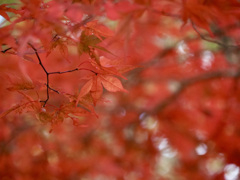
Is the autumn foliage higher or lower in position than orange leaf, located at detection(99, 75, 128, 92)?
lower

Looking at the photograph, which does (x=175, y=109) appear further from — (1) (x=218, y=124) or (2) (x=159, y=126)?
(1) (x=218, y=124)

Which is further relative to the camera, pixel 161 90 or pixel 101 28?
pixel 161 90

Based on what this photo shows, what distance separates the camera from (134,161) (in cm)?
202

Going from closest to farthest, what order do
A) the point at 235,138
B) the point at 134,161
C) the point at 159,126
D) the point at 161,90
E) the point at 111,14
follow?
1. the point at 111,14
2. the point at 235,138
3. the point at 134,161
4. the point at 159,126
5. the point at 161,90

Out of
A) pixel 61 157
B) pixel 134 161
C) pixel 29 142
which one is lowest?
pixel 134 161

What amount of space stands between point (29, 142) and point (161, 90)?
1538 mm

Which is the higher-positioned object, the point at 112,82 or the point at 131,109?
the point at 112,82

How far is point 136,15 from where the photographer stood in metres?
0.62

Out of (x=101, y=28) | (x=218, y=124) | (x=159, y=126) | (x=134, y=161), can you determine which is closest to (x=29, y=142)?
(x=134, y=161)

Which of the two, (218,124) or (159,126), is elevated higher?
(218,124)

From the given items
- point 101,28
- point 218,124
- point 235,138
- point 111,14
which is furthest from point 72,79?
point 111,14

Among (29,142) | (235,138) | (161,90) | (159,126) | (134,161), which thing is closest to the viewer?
(235,138)

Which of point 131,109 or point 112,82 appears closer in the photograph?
point 112,82

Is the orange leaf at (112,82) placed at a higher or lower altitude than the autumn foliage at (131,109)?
higher
